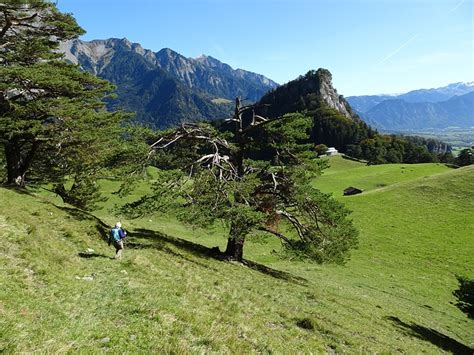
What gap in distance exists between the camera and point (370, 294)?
30375 mm

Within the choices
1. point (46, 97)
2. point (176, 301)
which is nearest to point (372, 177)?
point (46, 97)

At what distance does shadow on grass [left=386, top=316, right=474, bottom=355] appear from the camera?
20800 millimetres

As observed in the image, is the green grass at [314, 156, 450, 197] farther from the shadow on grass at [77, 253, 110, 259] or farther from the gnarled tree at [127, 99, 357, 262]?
the shadow on grass at [77, 253, 110, 259]

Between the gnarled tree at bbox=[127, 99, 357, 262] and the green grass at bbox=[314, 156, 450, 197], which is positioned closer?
the gnarled tree at bbox=[127, 99, 357, 262]

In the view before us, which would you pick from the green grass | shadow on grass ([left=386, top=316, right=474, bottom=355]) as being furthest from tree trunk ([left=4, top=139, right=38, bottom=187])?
the green grass

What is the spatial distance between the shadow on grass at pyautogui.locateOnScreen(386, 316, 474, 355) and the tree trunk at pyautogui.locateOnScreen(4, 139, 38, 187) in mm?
28235

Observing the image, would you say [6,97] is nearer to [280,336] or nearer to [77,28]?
[77,28]

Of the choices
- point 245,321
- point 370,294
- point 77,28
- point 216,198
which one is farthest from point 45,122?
point 370,294

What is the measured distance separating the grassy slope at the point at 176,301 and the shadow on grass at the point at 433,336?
4.9 inches

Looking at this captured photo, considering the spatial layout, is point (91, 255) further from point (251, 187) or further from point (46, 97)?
point (46, 97)

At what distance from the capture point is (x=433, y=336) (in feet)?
71.9

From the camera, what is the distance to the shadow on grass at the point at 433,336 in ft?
68.2

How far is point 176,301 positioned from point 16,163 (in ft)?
76.4

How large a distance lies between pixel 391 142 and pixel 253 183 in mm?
173621
